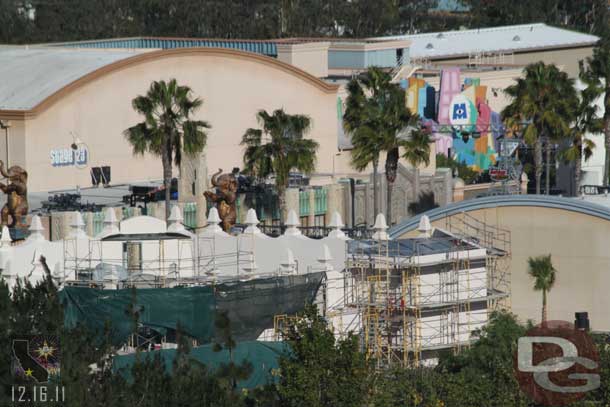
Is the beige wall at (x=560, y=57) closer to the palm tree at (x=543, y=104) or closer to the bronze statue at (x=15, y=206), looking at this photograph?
the palm tree at (x=543, y=104)

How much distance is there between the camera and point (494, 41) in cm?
14725

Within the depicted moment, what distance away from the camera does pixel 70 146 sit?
8525 centimetres

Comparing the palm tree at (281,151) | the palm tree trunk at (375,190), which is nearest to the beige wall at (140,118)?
the palm tree trunk at (375,190)

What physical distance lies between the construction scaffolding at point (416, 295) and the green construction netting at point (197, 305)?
2819 mm

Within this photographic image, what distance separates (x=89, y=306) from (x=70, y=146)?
3261 cm

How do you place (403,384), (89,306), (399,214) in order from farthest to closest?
(399,214)
(89,306)
(403,384)

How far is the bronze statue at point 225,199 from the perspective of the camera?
68062mm

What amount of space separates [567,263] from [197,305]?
625 inches

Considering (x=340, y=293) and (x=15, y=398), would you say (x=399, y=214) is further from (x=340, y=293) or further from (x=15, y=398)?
(x=15, y=398)

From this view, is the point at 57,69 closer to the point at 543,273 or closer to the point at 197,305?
the point at 543,273

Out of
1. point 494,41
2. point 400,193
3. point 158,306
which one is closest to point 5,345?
point 158,306

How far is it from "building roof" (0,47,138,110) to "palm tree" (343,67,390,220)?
12.4m

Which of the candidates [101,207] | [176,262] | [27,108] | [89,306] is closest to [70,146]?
[27,108]

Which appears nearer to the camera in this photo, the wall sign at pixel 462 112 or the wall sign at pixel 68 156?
the wall sign at pixel 68 156
